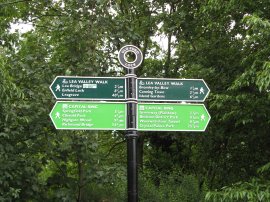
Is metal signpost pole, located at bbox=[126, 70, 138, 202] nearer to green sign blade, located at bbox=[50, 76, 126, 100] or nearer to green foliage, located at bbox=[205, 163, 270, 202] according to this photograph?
green sign blade, located at bbox=[50, 76, 126, 100]

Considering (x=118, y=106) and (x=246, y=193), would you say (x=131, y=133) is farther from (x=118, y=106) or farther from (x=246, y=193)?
(x=246, y=193)

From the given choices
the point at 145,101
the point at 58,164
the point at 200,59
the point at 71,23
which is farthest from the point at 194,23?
the point at 145,101

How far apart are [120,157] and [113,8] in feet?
18.6

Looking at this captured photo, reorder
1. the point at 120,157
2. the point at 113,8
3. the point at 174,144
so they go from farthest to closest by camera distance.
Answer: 1. the point at 120,157
2. the point at 174,144
3. the point at 113,8

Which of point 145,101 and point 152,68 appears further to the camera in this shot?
point 152,68

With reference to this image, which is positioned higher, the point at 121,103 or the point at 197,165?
the point at 197,165

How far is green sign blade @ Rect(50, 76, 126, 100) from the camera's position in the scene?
3941 mm

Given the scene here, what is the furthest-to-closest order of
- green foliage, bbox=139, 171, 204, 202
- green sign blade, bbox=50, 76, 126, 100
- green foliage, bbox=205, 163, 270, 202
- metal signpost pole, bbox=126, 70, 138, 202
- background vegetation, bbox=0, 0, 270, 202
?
green foliage, bbox=139, 171, 204, 202 → background vegetation, bbox=0, 0, 270, 202 → green foliage, bbox=205, 163, 270, 202 → green sign blade, bbox=50, 76, 126, 100 → metal signpost pole, bbox=126, 70, 138, 202

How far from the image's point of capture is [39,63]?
25.3ft

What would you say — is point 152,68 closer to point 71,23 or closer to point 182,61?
point 182,61

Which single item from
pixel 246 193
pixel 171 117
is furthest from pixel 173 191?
pixel 171 117

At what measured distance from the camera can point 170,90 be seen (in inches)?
159

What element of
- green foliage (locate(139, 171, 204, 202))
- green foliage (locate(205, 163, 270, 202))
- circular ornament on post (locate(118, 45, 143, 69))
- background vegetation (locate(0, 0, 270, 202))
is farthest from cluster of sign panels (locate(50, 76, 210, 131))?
green foliage (locate(139, 171, 204, 202))

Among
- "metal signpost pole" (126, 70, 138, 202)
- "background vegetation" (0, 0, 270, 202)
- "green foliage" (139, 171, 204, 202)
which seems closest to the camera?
"metal signpost pole" (126, 70, 138, 202)
